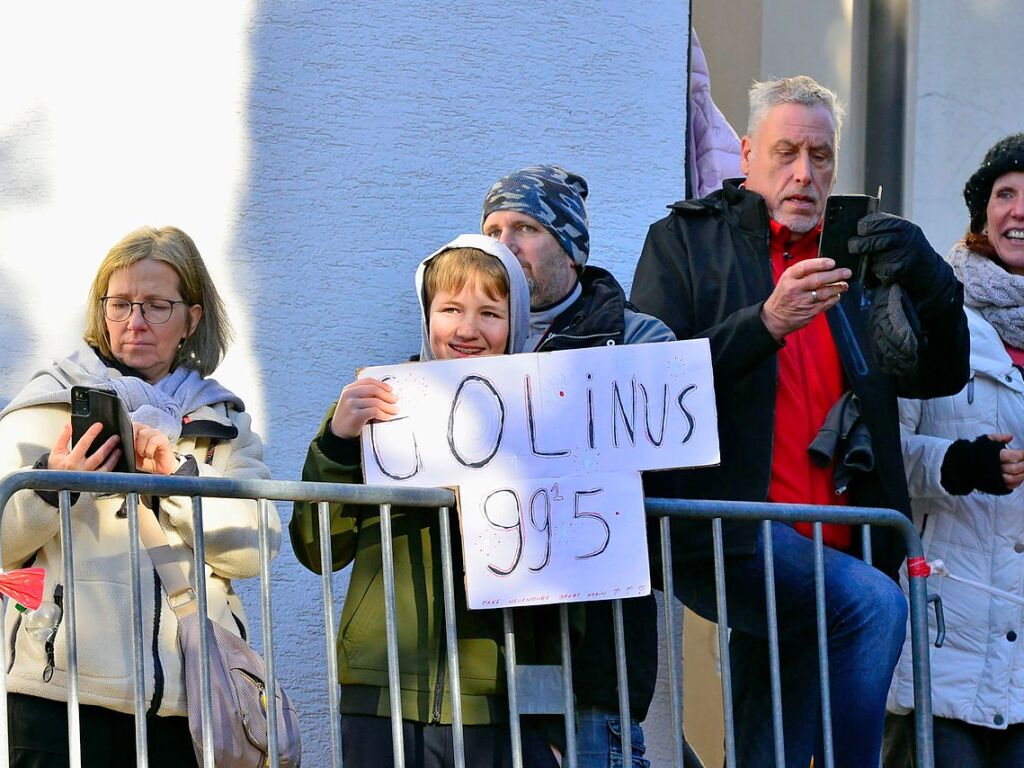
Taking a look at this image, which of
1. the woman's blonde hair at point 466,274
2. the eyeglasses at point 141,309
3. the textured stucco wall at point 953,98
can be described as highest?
the textured stucco wall at point 953,98

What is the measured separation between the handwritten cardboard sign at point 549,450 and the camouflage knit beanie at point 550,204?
0.81 meters

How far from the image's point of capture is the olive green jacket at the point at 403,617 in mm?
4133

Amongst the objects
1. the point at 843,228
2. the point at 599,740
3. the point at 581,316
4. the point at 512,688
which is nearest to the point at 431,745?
the point at 512,688

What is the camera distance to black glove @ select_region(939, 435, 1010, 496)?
16.8 feet

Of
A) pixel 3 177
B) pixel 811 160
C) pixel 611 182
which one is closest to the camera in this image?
pixel 811 160

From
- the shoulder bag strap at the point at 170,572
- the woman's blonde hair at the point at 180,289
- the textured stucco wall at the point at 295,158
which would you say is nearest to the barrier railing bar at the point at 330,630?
the shoulder bag strap at the point at 170,572

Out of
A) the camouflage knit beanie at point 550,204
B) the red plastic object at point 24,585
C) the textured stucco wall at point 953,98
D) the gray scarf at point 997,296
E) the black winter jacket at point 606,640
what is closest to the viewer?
the red plastic object at point 24,585

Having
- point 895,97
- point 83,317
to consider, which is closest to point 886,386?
point 83,317

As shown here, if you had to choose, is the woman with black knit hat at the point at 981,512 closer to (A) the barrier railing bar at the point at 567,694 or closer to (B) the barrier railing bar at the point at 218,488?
(A) the barrier railing bar at the point at 567,694

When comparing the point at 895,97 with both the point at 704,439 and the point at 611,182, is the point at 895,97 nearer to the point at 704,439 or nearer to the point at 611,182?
the point at 611,182

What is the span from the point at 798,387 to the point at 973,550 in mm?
790

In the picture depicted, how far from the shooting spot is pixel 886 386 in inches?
198

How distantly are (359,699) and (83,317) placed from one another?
1.93m

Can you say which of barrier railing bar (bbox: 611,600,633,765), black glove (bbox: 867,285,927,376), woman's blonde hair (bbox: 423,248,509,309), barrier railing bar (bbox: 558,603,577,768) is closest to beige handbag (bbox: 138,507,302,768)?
barrier railing bar (bbox: 558,603,577,768)
